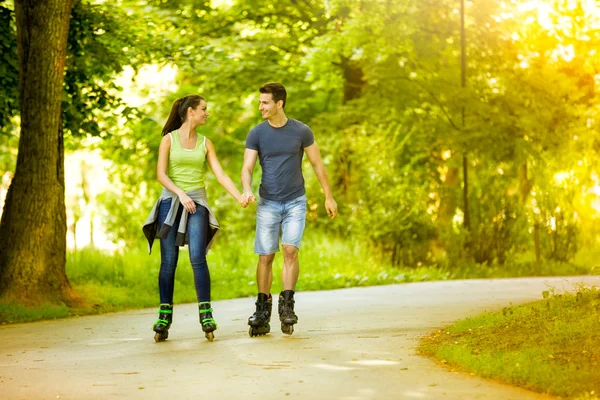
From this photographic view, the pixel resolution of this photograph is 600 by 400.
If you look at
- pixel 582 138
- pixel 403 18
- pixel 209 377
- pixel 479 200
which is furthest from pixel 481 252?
pixel 209 377

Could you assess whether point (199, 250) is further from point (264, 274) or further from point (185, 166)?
point (185, 166)

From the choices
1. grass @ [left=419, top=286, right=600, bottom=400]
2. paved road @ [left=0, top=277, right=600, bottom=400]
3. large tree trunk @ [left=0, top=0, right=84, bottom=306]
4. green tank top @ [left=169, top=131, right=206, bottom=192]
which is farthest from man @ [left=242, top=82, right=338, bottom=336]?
large tree trunk @ [left=0, top=0, right=84, bottom=306]

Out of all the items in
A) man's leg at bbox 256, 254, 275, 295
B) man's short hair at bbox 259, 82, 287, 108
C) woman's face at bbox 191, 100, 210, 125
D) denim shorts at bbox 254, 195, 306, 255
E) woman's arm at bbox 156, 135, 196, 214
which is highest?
man's short hair at bbox 259, 82, 287, 108

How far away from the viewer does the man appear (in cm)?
985

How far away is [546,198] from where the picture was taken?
2167cm

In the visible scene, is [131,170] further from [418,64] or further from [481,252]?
[481,252]

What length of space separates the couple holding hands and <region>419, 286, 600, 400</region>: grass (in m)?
1.53

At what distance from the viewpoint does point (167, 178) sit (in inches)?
391

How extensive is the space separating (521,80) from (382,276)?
682cm

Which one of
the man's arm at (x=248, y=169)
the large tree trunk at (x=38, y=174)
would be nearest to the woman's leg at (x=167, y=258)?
the man's arm at (x=248, y=169)

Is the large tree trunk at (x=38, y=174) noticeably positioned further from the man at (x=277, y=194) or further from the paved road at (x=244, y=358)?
the man at (x=277, y=194)

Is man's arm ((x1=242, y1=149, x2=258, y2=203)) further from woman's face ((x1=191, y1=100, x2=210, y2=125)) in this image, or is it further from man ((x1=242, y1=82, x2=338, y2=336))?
woman's face ((x1=191, y1=100, x2=210, y2=125))

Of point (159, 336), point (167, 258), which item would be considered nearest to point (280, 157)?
point (167, 258)

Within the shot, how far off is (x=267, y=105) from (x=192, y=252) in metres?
1.50
